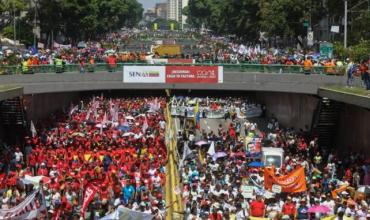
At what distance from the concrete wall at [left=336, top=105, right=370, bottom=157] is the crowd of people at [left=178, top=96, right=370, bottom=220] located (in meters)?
0.86

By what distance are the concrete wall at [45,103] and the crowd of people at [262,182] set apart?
9511mm

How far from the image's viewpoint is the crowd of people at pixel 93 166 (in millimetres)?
22594

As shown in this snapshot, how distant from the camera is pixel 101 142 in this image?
34.0 metres

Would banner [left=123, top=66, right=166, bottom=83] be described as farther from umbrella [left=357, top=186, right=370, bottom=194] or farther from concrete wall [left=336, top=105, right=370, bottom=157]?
umbrella [left=357, top=186, right=370, bottom=194]

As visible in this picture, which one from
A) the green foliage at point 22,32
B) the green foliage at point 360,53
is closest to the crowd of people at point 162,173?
the green foliage at point 360,53

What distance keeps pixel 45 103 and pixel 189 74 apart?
11201 millimetres

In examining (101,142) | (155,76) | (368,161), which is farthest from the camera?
(155,76)

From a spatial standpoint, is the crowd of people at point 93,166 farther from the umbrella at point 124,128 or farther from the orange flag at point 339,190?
the orange flag at point 339,190

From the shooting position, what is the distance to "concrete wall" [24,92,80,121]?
4369 cm

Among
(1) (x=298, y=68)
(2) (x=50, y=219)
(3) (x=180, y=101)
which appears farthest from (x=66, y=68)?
(2) (x=50, y=219)

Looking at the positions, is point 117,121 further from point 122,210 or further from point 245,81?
point 122,210

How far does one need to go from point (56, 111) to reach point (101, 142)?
1665 centimetres

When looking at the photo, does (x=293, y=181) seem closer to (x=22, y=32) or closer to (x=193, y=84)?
(x=193, y=84)

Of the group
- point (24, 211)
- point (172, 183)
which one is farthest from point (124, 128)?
point (24, 211)
